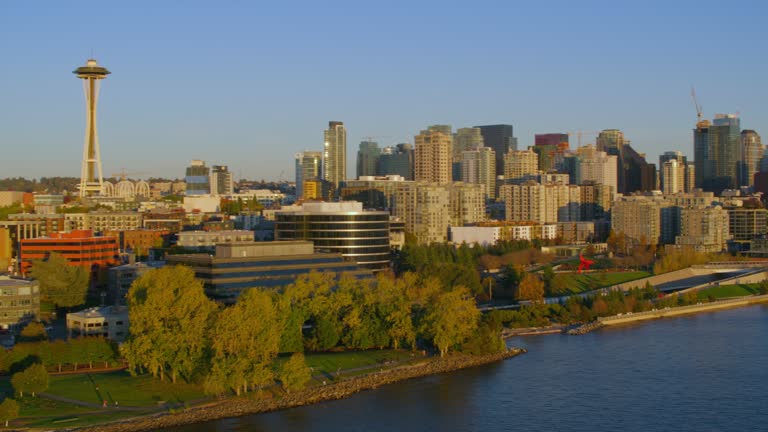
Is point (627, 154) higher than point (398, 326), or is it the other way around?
point (627, 154)

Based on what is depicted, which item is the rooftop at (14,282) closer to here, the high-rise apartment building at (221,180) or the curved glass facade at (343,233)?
the curved glass facade at (343,233)

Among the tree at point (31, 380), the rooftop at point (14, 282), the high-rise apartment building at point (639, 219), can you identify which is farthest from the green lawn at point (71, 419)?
the high-rise apartment building at point (639, 219)

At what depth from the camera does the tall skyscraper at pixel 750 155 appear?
11156 cm

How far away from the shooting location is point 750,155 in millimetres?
111938

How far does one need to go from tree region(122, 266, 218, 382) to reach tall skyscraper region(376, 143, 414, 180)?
86.5 meters

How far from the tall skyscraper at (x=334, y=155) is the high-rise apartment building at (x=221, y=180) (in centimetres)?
1098

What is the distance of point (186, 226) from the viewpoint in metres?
64.3

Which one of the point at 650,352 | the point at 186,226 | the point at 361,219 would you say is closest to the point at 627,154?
the point at 186,226

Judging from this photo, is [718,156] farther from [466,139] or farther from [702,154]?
[466,139]

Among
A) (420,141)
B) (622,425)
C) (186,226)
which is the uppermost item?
(420,141)

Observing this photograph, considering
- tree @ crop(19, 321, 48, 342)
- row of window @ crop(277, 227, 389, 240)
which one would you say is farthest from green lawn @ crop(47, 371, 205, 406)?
row of window @ crop(277, 227, 389, 240)

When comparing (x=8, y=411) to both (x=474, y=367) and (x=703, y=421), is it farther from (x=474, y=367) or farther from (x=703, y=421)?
(x=703, y=421)

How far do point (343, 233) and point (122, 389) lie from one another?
17.5 metres

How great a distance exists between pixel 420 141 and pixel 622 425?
75.0 metres
